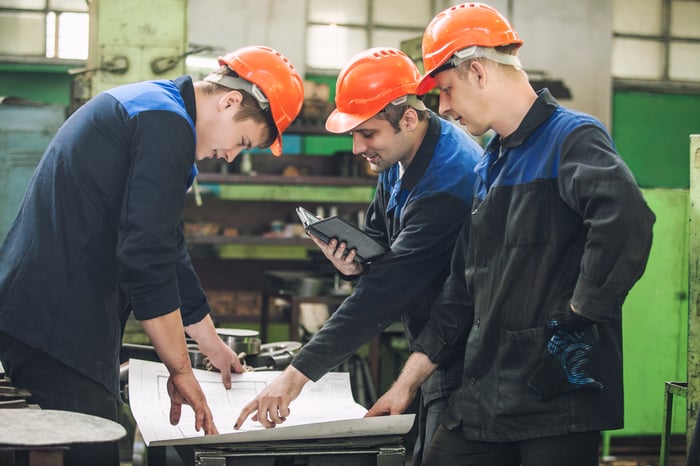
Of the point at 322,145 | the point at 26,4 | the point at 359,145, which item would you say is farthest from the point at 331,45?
the point at 359,145

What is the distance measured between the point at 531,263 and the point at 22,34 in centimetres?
769

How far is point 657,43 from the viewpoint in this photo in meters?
9.09

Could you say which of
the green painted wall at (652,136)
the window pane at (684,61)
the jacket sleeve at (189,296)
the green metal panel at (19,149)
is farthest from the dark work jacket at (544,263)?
the window pane at (684,61)

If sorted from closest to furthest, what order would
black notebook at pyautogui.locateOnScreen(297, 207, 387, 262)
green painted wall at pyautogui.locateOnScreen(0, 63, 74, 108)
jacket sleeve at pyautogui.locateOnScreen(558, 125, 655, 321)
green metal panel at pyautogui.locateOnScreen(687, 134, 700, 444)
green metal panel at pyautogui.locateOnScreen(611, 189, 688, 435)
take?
jacket sleeve at pyautogui.locateOnScreen(558, 125, 655, 321) < black notebook at pyautogui.locateOnScreen(297, 207, 387, 262) < green metal panel at pyautogui.locateOnScreen(687, 134, 700, 444) < green metal panel at pyautogui.locateOnScreen(611, 189, 688, 435) < green painted wall at pyautogui.locateOnScreen(0, 63, 74, 108)

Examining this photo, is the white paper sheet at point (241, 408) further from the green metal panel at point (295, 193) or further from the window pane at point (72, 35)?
the window pane at point (72, 35)

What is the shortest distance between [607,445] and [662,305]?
2.56 ft

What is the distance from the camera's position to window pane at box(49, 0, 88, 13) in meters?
8.16

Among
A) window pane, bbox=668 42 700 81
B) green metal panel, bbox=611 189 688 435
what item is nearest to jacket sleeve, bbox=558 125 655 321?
green metal panel, bbox=611 189 688 435

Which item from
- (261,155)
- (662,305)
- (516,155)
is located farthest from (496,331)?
(261,155)

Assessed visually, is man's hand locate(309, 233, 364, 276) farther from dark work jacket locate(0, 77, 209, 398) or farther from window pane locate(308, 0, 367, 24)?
window pane locate(308, 0, 367, 24)

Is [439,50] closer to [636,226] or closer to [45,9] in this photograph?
[636,226]

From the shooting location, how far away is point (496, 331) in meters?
1.65

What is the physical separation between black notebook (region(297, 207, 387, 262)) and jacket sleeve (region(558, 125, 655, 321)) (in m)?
0.66

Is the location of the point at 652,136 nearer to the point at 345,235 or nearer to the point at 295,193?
the point at 295,193
